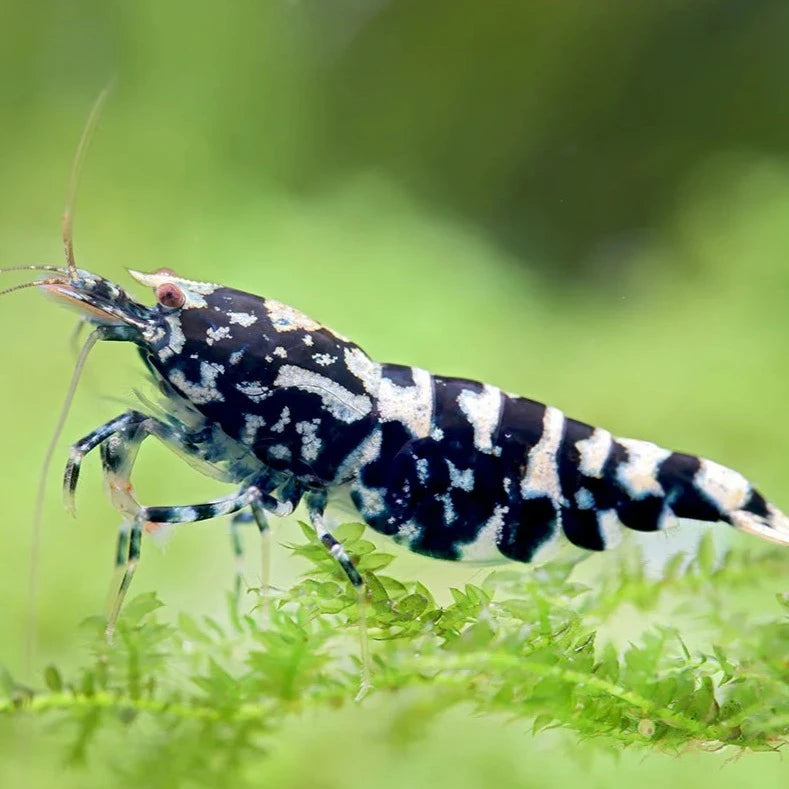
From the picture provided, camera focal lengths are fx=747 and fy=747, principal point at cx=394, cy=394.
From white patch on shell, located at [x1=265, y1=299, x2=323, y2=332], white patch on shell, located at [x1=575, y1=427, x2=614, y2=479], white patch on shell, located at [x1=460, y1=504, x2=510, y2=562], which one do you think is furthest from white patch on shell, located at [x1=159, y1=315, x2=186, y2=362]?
white patch on shell, located at [x1=575, y1=427, x2=614, y2=479]

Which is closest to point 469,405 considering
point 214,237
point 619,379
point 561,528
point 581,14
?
point 561,528

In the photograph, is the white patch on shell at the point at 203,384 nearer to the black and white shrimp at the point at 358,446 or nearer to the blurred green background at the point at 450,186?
the black and white shrimp at the point at 358,446

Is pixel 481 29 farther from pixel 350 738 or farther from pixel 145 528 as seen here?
pixel 350 738

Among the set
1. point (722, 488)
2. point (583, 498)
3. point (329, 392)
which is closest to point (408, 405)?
point (329, 392)

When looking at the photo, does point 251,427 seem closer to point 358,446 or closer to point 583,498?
point 358,446

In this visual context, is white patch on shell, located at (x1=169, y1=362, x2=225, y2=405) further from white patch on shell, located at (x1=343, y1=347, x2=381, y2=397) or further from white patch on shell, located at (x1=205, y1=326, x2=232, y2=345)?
white patch on shell, located at (x1=343, y1=347, x2=381, y2=397)

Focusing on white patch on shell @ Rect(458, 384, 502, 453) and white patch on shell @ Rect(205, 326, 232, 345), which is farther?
white patch on shell @ Rect(458, 384, 502, 453)
